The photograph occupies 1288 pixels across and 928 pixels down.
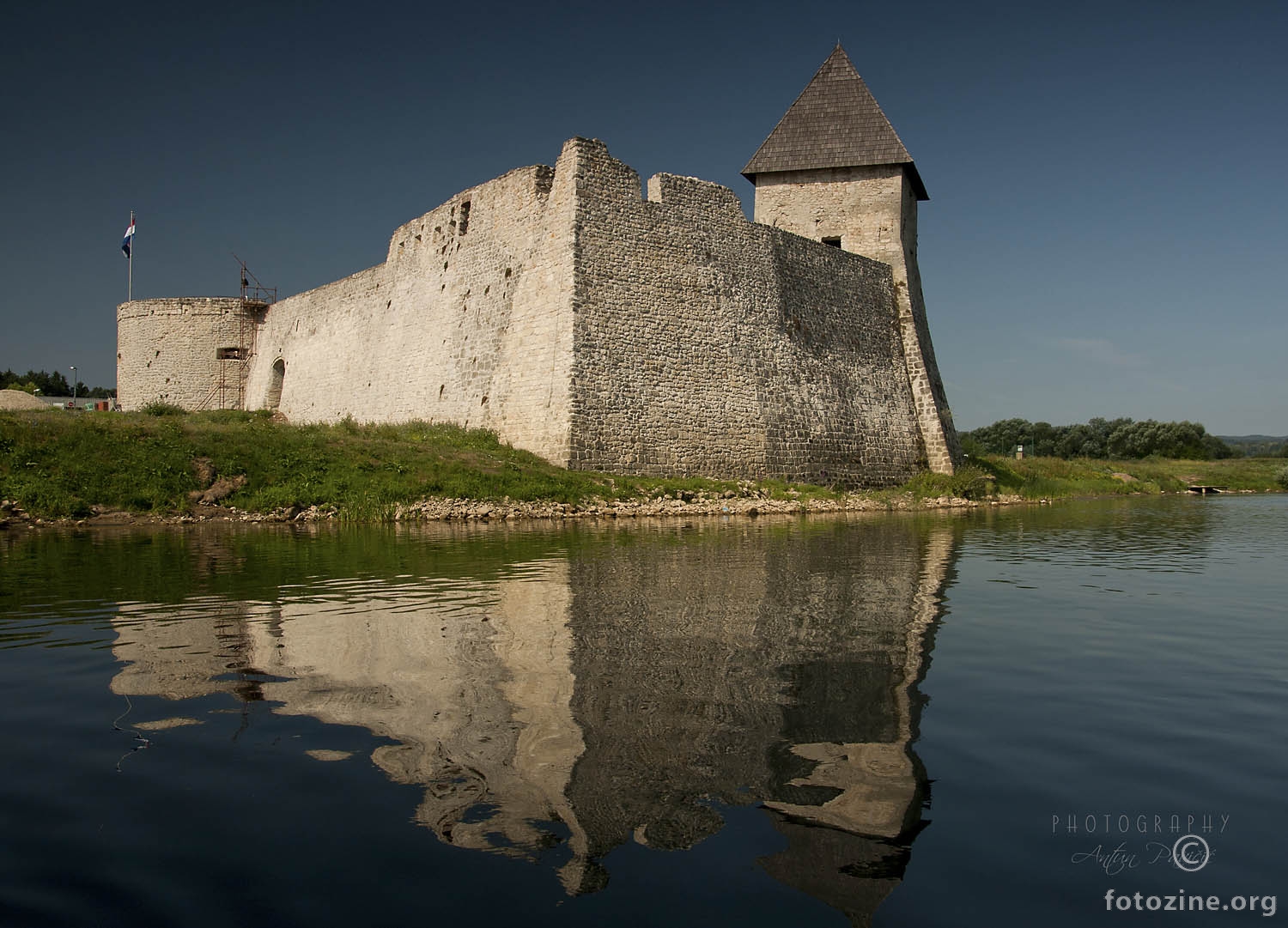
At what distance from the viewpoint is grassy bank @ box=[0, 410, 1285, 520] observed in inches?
508

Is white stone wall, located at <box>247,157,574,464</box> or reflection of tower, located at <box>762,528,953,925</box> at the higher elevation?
white stone wall, located at <box>247,157,574,464</box>

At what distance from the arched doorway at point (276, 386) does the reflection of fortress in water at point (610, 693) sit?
26.1 meters

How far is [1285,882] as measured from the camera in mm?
2236

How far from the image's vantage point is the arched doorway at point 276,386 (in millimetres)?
30391

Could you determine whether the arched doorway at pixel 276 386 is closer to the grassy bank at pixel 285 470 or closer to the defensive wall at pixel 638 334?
the defensive wall at pixel 638 334

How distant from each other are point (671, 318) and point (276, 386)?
1909cm

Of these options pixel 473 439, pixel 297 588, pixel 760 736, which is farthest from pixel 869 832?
pixel 473 439

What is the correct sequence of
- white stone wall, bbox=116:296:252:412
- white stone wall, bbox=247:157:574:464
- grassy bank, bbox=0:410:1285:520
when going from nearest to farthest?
grassy bank, bbox=0:410:1285:520
white stone wall, bbox=247:157:574:464
white stone wall, bbox=116:296:252:412

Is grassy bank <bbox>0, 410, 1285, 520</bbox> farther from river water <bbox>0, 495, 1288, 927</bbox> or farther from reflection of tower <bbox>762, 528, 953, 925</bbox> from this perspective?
reflection of tower <bbox>762, 528, 953, 925</bbox>

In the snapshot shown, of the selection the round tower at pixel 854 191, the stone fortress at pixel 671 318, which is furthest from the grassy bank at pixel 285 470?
the round tower at pixel 854 191

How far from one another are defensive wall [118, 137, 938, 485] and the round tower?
1.11 feet

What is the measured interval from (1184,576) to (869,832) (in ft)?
22.3

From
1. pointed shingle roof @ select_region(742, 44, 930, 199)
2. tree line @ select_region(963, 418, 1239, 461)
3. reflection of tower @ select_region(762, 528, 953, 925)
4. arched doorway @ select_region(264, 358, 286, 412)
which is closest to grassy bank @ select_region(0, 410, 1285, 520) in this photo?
pointed shingle roof @ select_region(742, 44, 930, 199)

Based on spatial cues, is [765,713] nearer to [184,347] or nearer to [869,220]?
[869,220]
